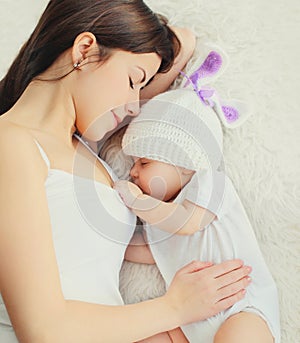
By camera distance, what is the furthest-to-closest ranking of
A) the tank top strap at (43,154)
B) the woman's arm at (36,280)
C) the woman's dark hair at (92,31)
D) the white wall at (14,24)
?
the white wall at (14,24) < the woman's dark hair at (92,31) < the tank top strap at (43,154) < the woman's arm at (36,280)

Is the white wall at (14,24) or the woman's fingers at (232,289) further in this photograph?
the white wall at (14,24)

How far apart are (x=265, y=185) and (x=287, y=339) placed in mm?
295

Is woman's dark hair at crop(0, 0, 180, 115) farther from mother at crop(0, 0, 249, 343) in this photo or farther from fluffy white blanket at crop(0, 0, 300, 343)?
fluffy white blanket at crop(0, 0, 300, 343)

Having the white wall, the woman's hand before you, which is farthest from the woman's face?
the white wall

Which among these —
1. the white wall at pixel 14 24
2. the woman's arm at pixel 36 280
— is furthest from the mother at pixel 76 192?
the white wall at pixel 14 24

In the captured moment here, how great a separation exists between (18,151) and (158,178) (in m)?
0.31

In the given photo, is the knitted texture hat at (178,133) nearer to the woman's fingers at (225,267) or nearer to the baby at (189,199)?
the baby at (189,199)

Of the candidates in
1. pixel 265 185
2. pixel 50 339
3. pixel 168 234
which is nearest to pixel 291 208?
pixel 265 185

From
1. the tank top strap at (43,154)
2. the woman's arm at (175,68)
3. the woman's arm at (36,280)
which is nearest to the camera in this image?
the woman's arm at (36,280)

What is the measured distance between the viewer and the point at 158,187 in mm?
1302

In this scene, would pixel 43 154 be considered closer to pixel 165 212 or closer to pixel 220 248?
pixel 165 212

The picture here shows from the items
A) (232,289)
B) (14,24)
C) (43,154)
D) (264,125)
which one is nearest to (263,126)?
(264,125)

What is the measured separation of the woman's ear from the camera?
4.04 feet

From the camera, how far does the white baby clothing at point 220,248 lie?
1.18m
